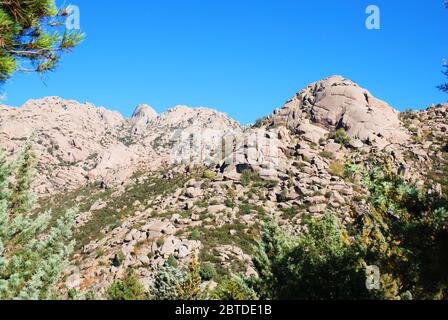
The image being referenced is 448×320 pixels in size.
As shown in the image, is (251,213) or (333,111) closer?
(251,213)

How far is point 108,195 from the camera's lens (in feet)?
281

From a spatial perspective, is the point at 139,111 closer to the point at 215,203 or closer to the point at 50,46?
the point at 215,203

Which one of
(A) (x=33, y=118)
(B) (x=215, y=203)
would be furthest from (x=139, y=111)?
(B) (x=215, y=203)

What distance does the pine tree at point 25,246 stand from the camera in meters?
7.41

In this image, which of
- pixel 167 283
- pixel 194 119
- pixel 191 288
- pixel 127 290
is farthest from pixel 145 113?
pixel 127 290

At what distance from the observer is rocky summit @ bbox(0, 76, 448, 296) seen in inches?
1895

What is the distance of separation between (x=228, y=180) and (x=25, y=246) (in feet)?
196

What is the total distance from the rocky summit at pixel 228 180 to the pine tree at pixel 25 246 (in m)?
20.4

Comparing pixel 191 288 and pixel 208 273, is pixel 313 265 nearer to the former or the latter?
pixel 191 288

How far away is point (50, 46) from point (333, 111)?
272 ft

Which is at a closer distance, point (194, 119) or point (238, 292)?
point (238, 292)

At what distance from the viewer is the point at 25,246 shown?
28.3ft

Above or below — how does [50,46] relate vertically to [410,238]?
above

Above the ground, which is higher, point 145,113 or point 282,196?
point 145,113
